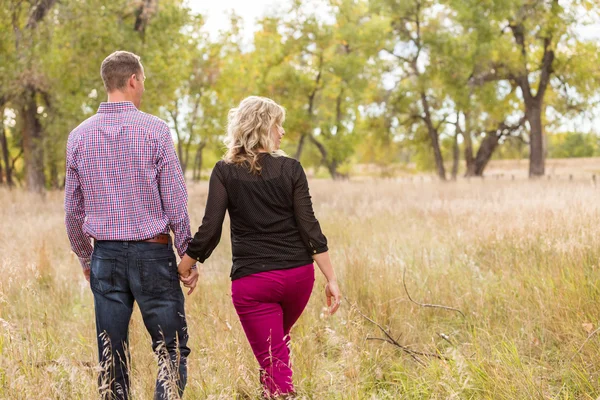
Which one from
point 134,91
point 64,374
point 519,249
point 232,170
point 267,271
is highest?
point 134,91

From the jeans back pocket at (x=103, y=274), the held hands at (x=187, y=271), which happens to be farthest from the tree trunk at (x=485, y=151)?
the jeans back pocket at (x=103, y=274)

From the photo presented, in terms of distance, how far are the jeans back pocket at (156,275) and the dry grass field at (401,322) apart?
0.48 metres

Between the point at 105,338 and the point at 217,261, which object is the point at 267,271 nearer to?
the point at 105,338

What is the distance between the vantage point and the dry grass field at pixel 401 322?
332 centimetres

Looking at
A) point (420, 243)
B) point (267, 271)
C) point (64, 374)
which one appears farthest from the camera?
point (420, 243)

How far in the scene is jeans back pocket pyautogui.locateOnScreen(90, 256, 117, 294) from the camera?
9.96ft

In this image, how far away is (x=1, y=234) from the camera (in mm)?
8938

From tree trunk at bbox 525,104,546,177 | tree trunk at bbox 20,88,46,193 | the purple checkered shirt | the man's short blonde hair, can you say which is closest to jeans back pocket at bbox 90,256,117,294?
the purple checkered shirt

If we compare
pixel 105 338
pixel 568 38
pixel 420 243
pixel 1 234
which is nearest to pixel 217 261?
pixel 420 243

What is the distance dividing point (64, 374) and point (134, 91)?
7.09 feet

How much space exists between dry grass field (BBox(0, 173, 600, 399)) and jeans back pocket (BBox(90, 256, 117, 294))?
429 millimetres

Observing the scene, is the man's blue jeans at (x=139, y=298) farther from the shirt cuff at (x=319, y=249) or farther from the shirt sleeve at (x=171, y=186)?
the shirt cuff at (x=319, y=249)

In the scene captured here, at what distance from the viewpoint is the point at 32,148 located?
18203 mm

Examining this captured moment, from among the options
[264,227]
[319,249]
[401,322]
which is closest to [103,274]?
[264,227]
